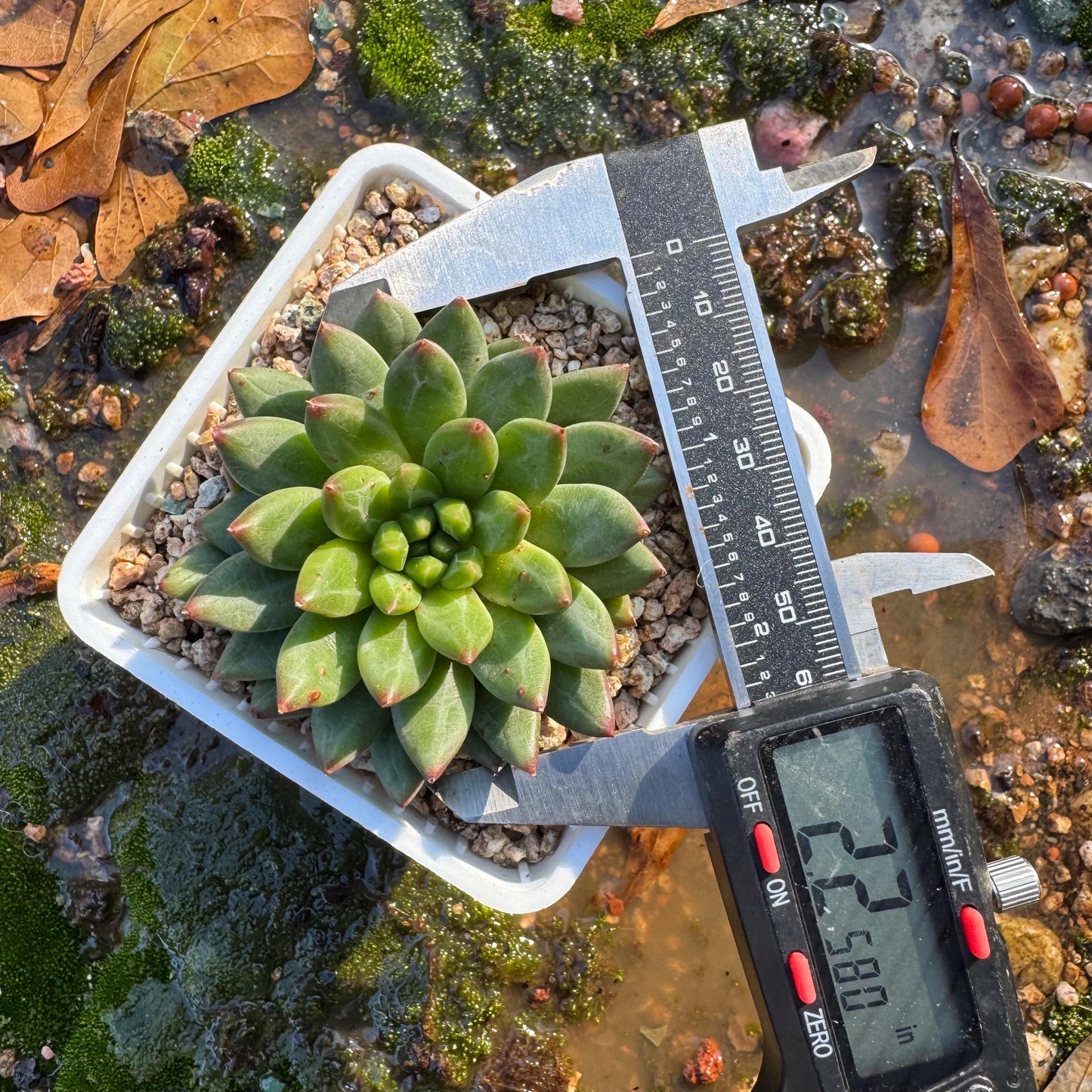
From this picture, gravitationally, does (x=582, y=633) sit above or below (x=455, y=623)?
below

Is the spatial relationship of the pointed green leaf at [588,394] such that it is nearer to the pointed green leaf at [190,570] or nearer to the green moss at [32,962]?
the pointed green leaf at [190,570]

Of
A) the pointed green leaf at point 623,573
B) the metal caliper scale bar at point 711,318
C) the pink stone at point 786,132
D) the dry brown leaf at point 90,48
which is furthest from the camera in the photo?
the pink stone at point 786,132

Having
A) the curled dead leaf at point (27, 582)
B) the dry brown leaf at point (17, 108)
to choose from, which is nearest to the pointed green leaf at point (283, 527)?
the curled dead leaf at point (27, 582)

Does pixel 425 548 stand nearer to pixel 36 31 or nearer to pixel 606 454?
pixel 606 454

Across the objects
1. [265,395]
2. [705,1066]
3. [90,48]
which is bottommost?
[705,1066]

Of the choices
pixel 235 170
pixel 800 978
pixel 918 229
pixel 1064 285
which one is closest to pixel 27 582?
pixel 235 170

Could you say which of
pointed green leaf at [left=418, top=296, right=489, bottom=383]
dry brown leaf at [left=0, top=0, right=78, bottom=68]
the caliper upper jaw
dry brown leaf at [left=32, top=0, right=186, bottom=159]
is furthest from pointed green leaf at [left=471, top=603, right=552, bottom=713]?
dry brown leaf at [left=0, top=0, right=78, bottom=68]

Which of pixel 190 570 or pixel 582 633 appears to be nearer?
pixel 582 633
